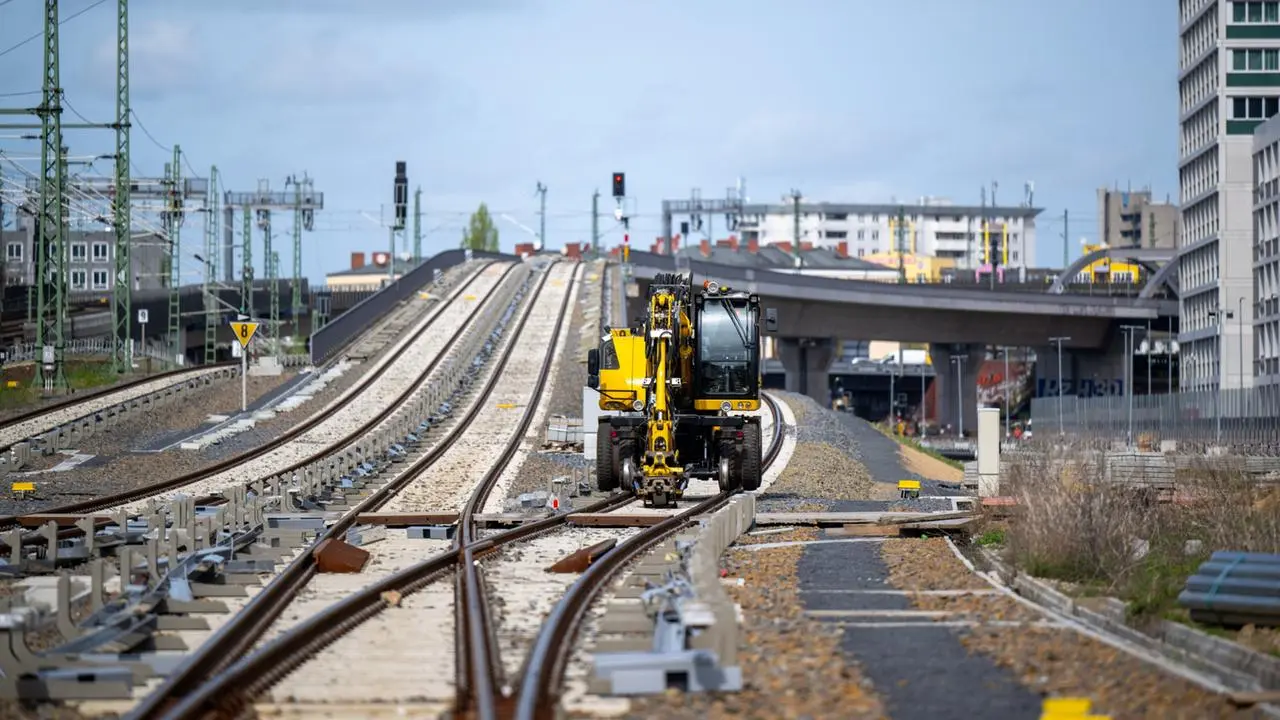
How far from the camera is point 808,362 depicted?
107 m

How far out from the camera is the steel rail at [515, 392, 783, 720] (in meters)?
11.1

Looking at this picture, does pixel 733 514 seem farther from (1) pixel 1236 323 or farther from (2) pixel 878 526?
(1) pixel 1236 323

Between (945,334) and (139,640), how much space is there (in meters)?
93.1

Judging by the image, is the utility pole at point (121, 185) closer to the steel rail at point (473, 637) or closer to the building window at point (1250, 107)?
the steel rail at point (473, 637)

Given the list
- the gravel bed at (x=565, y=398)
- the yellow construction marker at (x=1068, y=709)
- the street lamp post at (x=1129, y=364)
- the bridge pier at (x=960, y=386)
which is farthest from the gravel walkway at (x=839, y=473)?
the bridge pier at (x=960, y=386)

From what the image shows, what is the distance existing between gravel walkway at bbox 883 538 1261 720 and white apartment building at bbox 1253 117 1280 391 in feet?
239

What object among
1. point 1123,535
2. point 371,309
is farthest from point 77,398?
point 1123,535

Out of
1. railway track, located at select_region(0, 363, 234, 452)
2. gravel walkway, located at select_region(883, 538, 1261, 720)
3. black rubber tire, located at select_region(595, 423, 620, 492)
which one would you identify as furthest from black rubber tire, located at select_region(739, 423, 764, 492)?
railway track, located at select_region(0, 363, 234, 452)

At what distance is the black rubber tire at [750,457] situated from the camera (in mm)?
30844

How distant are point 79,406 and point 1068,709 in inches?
1599

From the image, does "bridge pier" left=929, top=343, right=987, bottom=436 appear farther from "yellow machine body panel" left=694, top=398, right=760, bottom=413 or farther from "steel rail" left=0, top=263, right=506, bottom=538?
"yellow machine body panel" left=694, top=398, right=760, bottom=413

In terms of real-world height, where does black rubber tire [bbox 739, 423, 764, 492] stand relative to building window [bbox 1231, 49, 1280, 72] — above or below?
below

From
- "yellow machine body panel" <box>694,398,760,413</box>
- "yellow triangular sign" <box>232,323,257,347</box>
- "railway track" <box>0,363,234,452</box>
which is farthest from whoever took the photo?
"yellow triangular sign" <box>232,323,257,347</box>

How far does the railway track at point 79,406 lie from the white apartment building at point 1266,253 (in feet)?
169
